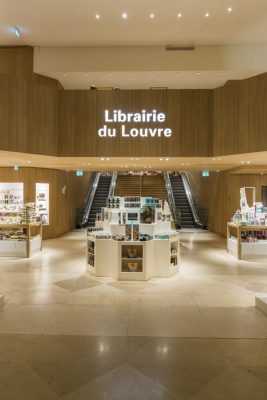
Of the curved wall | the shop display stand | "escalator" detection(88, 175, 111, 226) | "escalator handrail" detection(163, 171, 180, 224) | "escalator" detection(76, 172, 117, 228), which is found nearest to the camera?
the shop display stand

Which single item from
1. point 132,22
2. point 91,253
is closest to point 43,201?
point 91,253

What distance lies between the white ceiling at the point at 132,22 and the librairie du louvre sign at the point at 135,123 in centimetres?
230

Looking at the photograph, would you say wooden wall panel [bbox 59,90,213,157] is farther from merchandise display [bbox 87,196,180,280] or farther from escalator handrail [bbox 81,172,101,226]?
escalator handrail [bbox 81,172,101,226]

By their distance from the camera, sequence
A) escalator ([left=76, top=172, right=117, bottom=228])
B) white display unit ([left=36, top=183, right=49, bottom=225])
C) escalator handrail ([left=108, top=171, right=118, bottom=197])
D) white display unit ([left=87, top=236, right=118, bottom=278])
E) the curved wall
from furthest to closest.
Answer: escalator handrail ([left=108, top=171, right=118, bottom=197]) → escalator ([left=76, top=172, right=117, bottom=228]) → white display unit ([left=36, top=183, right=49, bottom=225]) → the curved wall → white display unit ([left=87, top=236, right=118, bottom=278])

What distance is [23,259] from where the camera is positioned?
9.13 m

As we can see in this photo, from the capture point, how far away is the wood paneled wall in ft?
40.6

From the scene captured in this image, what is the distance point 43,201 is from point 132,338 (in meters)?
9.76

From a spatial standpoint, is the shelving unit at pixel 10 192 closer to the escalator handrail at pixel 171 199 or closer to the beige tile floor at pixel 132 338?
the beige tile floor at pixel 132 338

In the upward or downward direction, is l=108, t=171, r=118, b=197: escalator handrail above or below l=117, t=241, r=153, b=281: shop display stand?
above

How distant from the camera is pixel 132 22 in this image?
845 cm

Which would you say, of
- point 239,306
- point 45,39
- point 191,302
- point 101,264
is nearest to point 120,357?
point 191,302

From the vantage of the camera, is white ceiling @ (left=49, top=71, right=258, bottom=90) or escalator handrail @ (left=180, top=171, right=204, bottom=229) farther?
escalator handrail @ (left=180, top=171, right=204, bottom=229)

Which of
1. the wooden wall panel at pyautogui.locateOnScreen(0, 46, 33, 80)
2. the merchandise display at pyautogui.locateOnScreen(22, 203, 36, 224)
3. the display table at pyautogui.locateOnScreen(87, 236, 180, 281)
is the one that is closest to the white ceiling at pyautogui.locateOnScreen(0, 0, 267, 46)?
the wooden wall panel at pyautogui.locateOnScreen(0, 46, 33, 80)

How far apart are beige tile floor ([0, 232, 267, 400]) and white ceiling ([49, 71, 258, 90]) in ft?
20.9
